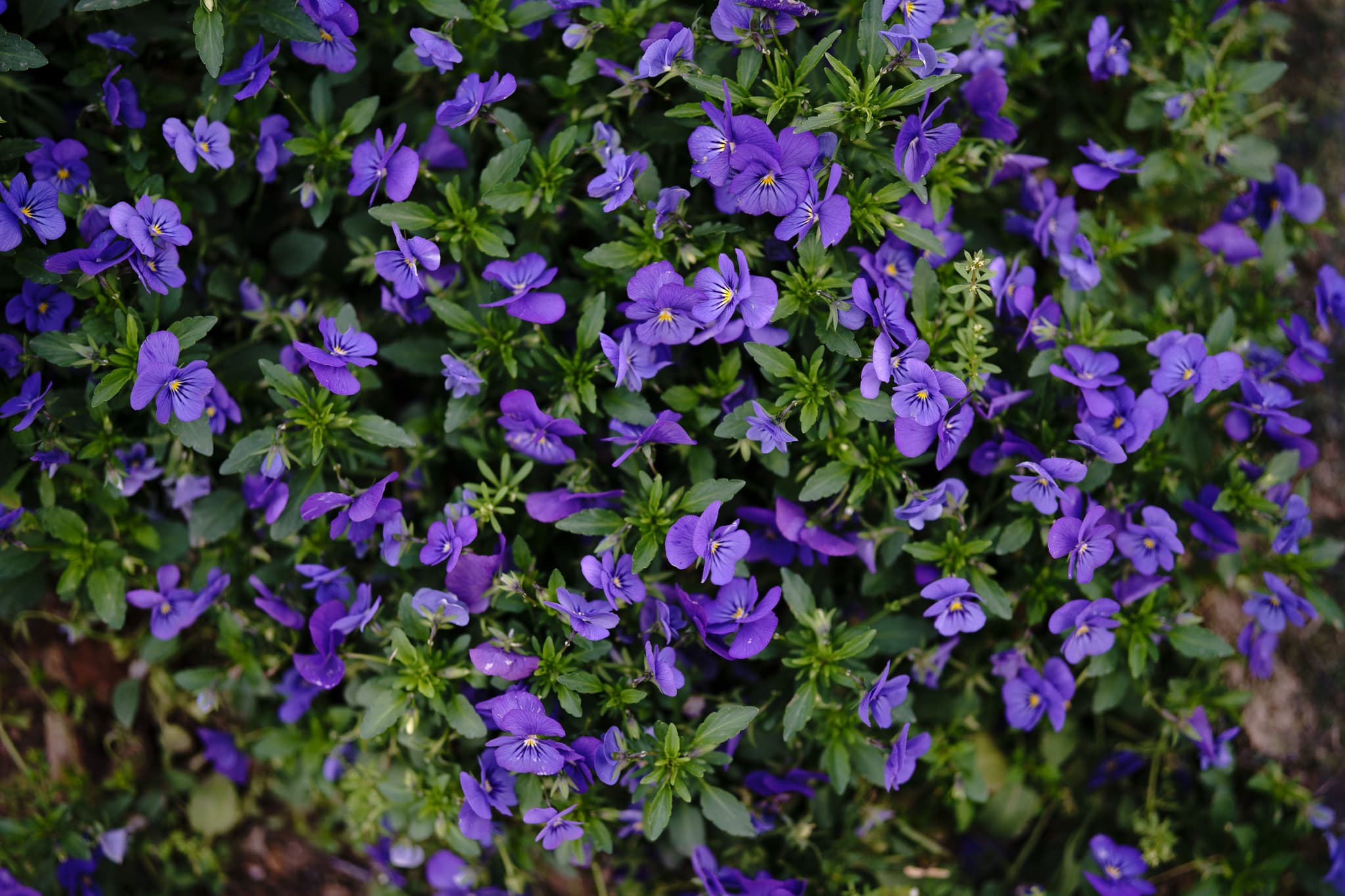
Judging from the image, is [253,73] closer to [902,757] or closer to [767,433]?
[767,433]

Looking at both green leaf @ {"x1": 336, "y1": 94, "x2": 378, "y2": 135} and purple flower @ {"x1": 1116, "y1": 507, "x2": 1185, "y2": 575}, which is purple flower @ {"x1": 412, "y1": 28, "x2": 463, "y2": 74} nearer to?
green leaf @ {"x1": 336, "y1": 94, "x2": 378, "y2": 135}

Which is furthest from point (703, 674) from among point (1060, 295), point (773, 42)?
point (773, 42)

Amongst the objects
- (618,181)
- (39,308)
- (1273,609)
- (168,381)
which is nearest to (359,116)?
(618,181)

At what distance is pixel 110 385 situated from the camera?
2.51 metres

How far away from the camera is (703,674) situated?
2.97m

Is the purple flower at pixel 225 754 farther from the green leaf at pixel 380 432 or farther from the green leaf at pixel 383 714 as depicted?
the green leaf at pixel 380 432

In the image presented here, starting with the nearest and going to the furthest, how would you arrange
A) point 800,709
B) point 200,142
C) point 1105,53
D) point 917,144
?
1. point 917,144
2. point 800,709
3. point 200,142
4. point 1105,53

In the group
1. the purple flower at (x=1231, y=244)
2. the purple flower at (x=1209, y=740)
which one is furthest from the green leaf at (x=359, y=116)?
the purple flower at (x=1209, y=740)

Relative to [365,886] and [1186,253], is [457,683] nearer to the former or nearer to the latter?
[365,886]

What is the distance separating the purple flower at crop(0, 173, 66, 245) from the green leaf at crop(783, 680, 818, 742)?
2320 mm

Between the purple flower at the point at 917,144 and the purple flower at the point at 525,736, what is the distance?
1.64 m

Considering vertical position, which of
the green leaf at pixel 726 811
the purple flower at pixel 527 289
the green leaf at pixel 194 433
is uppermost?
the purple flower at pixel 527 289

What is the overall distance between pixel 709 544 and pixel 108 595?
1.81m

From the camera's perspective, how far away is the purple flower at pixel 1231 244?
3.25 meters
